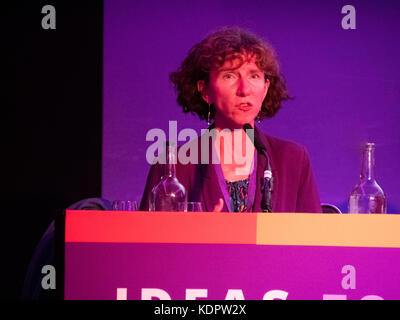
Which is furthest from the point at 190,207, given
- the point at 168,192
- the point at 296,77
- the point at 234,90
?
the point at 296,77

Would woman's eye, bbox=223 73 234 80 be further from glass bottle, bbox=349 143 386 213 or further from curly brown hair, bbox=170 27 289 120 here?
glass bottle, bbox=349 143 386 213

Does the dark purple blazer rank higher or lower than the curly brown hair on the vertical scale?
lower

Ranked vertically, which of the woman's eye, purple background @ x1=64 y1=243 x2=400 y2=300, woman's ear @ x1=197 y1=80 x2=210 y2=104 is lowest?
purple background @ x1=64 y1=243 x2=400 y2=300

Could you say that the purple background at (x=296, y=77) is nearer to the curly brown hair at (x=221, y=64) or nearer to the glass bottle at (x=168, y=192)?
the curly brown hair at (x=221, y=64)

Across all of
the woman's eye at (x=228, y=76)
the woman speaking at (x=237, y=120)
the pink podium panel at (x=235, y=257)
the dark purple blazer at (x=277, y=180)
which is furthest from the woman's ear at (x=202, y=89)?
the pink podium panel at (x=235, y=257)

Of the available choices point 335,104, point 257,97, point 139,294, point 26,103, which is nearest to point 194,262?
point 139,294

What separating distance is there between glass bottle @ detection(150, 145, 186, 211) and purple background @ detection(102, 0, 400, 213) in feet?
4.23

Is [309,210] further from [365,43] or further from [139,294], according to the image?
[139,294]

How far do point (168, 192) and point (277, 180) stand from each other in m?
1.08

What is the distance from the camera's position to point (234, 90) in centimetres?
285

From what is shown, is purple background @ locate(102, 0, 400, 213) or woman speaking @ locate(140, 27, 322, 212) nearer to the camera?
woman speaking @ locate(140, 27, 322, 212)

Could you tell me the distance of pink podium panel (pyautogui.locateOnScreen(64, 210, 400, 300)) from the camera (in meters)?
1.44

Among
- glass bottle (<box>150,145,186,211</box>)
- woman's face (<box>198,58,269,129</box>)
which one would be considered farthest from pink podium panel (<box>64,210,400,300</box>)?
woman's face (<box>198,58,269,129</box>)
